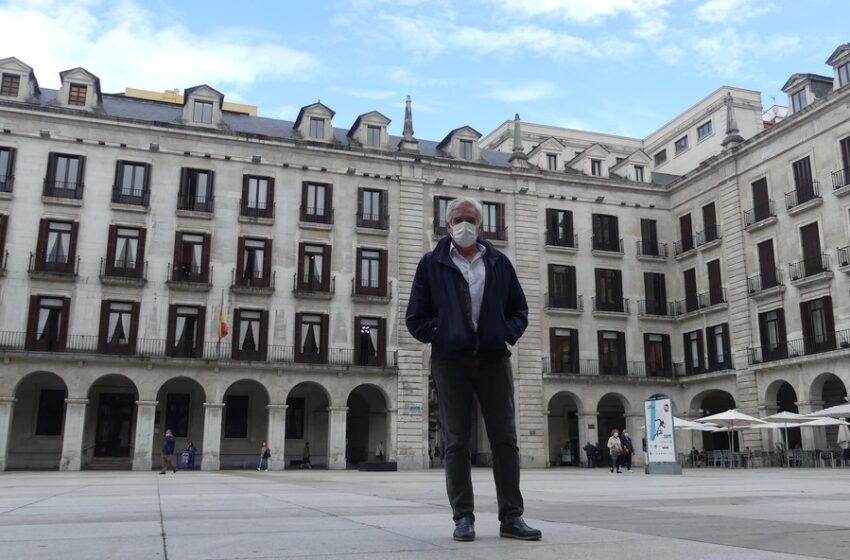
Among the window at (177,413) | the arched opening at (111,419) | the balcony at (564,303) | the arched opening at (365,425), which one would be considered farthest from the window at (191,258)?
the balcony at (564,303)

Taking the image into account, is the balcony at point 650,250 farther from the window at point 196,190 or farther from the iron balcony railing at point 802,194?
the window at point 196,190

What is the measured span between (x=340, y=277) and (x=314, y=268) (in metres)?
1.34

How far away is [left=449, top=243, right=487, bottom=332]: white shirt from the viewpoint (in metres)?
5.69

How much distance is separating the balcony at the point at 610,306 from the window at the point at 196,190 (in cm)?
2061

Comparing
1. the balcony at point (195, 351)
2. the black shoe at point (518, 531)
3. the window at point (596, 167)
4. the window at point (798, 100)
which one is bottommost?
the black shoe at point (518, 531)

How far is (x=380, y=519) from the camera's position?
670cm

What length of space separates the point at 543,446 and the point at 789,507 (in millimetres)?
31649

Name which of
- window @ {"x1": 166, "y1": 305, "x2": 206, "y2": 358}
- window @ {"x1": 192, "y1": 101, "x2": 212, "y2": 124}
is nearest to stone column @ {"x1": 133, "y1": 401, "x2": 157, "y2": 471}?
window @ {"x1": 166, "y1": 305, "x2": 206, "y2": 358}

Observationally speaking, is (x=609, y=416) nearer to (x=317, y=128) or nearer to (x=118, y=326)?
(x=317, y=128)

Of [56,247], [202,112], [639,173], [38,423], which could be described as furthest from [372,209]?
[38,423]

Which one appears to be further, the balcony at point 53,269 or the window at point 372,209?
the window at point 372,209

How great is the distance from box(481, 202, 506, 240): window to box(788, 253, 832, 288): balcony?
14.0 meters

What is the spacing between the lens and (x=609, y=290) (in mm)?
42594

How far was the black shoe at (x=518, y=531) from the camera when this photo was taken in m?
5.03
